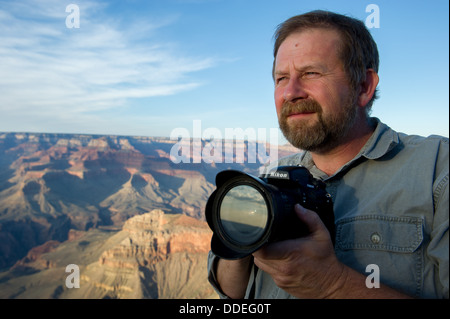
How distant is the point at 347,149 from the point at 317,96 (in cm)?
31

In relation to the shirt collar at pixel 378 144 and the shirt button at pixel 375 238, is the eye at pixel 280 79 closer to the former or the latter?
the shirt collar at pixel 378 144

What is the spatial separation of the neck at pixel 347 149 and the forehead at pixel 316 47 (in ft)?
1.20

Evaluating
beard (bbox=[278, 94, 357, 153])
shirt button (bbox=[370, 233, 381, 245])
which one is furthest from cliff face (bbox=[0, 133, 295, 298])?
shirt button (bbox=[370, 233, 381, 245])

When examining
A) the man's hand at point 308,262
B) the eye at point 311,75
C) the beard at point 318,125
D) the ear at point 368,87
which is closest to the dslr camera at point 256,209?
the man's hand at point 308,262

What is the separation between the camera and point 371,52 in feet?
5.09

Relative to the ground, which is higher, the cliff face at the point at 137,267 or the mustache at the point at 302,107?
the mustache at the point at 302,107

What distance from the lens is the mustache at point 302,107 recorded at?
1403mm

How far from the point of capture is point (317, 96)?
140 cm

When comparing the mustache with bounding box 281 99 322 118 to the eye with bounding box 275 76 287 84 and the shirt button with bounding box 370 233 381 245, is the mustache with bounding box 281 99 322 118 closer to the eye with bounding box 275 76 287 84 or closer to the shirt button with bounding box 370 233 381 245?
the eye with bounding box 275 76 287 84

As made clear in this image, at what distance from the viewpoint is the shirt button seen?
1.18 meters

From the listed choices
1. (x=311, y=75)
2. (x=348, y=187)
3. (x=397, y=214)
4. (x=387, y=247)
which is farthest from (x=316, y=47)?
(x=387, y=247)

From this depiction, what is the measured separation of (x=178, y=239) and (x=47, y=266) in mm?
15389
